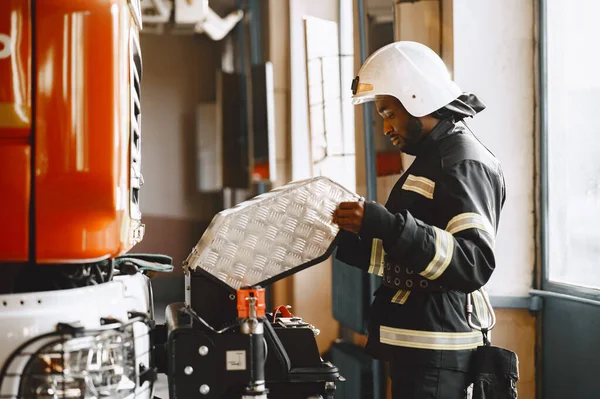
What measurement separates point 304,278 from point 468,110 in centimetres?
445

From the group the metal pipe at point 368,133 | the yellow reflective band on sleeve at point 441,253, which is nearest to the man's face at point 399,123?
the yellow reflective band on sleeve at point 441,253

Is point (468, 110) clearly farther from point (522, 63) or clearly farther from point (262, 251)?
point (522, 63)

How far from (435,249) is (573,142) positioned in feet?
6.54

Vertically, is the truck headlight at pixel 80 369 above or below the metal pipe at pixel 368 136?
below

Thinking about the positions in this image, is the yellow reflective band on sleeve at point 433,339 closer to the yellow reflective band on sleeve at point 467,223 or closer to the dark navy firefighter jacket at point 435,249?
the dark navy firefighter jacket at point 435,249

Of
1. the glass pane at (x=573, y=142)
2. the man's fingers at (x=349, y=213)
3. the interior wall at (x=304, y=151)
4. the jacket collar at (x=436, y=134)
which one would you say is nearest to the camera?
the man's fingers at (x=349, y=213)

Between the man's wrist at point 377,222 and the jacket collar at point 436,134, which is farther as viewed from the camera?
the jacket collar at point 436,134

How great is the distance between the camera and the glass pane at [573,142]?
3852 millimetres

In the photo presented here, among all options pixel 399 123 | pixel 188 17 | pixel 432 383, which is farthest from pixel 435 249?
pixel 188 17

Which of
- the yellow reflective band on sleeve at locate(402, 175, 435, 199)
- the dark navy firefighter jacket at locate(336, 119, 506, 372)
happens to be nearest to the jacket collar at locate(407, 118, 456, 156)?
the dark navy firefighter jacket at locate(336, 119, 506, 372)

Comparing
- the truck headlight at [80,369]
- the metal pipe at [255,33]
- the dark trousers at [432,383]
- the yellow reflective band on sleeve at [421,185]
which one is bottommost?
the dark trousers at [432,383]

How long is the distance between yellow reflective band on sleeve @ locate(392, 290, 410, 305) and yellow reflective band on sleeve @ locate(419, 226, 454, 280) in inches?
10.4

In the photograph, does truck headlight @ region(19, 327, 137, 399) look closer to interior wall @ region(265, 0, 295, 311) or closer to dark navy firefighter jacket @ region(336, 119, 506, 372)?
dark navy firefighter jacket @ region(336, 119, 506, 372)

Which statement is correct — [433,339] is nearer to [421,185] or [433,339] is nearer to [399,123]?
[421,185]
